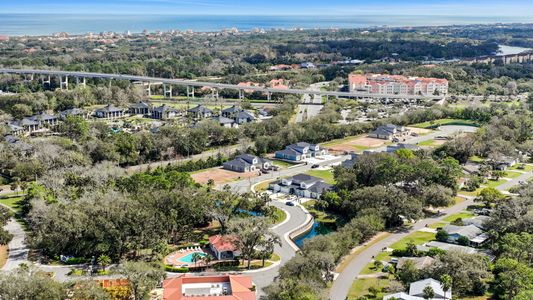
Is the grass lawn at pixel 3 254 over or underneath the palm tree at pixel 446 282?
underneath

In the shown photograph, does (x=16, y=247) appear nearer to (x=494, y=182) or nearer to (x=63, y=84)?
(x=494, y=182)

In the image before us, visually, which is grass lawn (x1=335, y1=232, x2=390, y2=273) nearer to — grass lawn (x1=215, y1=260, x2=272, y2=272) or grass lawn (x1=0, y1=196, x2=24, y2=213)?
grass lawn (x1=215, y1=260, x2=272, y2=272)

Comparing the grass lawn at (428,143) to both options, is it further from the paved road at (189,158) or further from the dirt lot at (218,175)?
the dirt lot at (218,175)

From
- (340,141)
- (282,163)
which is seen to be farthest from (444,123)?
(282,163)

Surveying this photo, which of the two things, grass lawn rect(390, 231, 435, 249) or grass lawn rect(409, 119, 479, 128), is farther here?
grass lawn rect(409, 119, 479, 128)

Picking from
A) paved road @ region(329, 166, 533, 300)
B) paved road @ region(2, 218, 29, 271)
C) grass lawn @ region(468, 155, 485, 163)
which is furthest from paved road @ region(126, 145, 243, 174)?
paved road @ region(329, 166, 533, 300)

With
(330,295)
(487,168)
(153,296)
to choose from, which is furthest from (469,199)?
(153,296)

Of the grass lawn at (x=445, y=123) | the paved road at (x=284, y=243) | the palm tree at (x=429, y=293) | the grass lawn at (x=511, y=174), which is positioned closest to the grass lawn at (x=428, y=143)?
the grass lawn at (x=445, y=123)
